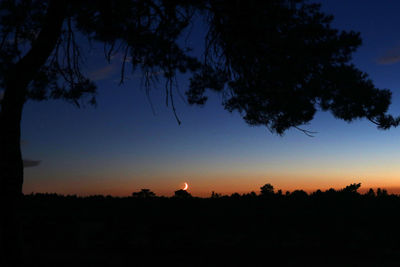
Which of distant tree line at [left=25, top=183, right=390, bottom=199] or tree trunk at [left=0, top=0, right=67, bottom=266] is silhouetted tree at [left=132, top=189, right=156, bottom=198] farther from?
tree trunk at [left=0, top=0, right=67, bottom=266]

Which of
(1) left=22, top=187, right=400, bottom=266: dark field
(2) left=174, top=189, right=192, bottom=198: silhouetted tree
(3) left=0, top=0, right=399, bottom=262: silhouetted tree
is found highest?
(3) left=0, top=0, right=399, bottom=262: silhouetted tree

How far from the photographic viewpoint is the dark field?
8.77m

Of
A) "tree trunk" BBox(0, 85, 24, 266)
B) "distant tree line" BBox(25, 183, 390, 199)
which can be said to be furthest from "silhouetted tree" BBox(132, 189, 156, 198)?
"tree trunk" BBox(0, 85, 24, 266)

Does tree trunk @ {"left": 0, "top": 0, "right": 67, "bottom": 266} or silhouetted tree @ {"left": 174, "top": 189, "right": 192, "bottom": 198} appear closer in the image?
tree trunk @ {"left": 0, "top": 0, "right": 67, "bottom": 266}

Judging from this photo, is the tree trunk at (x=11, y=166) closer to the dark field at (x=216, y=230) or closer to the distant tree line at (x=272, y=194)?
the dark field at (x=216, y=230)

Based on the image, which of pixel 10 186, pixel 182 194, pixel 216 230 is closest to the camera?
pixel 10 186

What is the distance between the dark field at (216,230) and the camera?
8.77 meters

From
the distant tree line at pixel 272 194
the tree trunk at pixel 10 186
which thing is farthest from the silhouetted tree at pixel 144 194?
the tree trunk at pixel 10 186

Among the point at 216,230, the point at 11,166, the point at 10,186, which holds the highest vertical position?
the point at 11,166

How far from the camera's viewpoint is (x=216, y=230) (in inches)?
420

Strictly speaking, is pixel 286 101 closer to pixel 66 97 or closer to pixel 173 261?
pixel 173 261

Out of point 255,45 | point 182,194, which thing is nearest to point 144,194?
point 182,194

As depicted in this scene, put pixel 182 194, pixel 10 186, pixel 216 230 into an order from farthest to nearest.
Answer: pixel 182 194
pixel 216 230
pixel 10 186

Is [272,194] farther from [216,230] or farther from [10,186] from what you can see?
[10,186]
